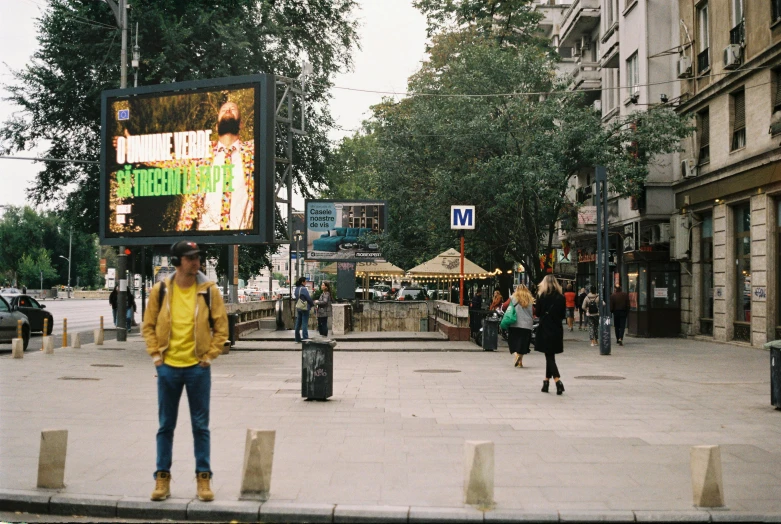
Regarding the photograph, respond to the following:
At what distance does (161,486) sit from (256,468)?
712 mm

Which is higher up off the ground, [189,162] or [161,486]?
[189,162]

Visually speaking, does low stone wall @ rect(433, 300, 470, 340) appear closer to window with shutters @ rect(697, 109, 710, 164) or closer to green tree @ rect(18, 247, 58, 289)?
window with shutters @ rect(697, 109, 710, 164)

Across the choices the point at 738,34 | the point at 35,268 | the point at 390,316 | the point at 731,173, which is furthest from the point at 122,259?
the point at 35,268

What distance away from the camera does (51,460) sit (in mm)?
6734

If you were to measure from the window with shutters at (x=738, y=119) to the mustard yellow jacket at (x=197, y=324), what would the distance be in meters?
20.9

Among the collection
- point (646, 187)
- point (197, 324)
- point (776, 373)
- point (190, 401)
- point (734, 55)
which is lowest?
point (776, 373)

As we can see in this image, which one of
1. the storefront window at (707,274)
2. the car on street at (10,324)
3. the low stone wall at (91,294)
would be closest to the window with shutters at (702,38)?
the storefront window at (707,274)

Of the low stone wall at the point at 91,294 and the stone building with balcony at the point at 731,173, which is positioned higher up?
the stone building with balcony at the point at 731,173

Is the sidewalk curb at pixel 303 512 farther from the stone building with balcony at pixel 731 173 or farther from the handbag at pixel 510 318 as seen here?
the stone building with balcony at pixel 731 173

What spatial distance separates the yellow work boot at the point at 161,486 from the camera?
6.41 metres

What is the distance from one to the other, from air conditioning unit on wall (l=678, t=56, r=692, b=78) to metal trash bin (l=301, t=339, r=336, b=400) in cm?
1988

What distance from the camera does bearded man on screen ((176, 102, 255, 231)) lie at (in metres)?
20.4

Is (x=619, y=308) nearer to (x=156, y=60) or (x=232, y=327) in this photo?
(x=232, y=327)

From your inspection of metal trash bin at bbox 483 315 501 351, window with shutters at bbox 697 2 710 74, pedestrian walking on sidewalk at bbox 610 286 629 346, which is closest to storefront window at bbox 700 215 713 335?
pedestrian walking on sidewalk at bbox 610 286 629 346
